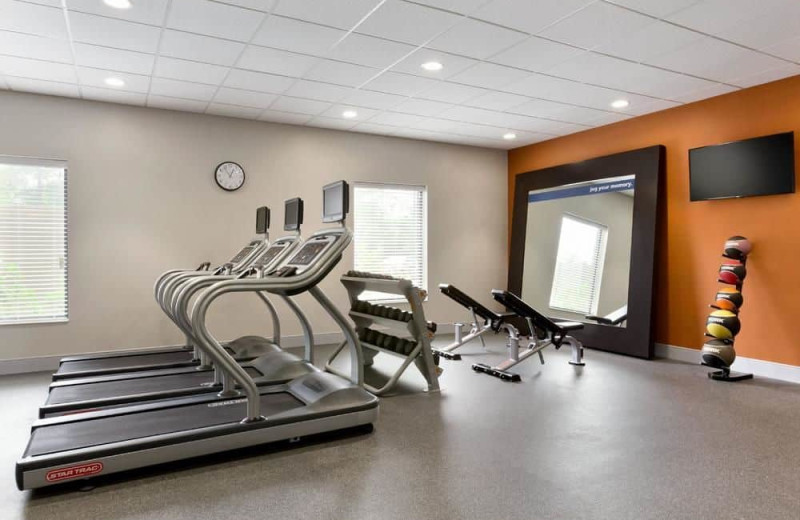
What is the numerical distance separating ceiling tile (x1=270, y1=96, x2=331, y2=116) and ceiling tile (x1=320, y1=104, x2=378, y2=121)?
93 millimetres

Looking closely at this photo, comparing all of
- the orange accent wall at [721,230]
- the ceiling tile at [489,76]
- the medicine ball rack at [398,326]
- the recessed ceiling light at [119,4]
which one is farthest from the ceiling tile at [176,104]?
the orange accent wall at [721,230]

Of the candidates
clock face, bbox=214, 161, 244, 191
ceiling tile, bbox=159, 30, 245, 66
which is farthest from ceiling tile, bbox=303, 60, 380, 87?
clock face, bbox=214, 161, 244, 191

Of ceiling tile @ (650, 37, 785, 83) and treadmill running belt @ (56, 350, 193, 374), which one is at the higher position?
ceiling tile @ (650, 37, 785, 83)

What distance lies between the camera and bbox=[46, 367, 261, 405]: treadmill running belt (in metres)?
3.56

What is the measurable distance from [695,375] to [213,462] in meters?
4.24

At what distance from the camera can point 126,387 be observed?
3824mm

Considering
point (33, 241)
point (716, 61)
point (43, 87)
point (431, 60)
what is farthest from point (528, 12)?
point (33, 241)

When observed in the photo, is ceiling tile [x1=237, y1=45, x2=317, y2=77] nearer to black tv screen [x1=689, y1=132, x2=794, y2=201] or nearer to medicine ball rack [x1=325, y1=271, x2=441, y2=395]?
medicine ball rack [x1=325, y1=271, x2=441, y2=395]

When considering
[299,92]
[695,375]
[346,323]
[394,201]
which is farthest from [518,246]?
[346,323]

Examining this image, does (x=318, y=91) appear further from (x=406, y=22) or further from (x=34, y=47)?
(x=34, y=47)

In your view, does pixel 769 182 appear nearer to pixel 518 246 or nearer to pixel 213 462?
pixel 518 246

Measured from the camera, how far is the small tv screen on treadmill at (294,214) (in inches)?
150

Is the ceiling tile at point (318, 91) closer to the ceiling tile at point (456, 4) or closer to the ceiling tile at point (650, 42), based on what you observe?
the ceiling tile at point (456, 4)

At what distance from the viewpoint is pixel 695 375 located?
4.82m
